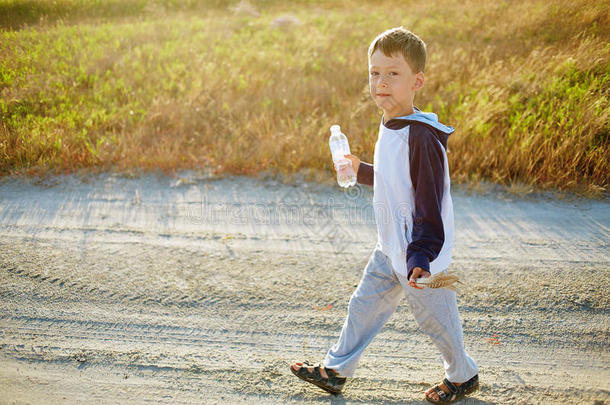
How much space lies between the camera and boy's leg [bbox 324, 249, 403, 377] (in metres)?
2.23

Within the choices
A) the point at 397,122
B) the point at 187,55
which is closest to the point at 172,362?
the point at 397,122

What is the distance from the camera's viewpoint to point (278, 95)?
648 centimetres

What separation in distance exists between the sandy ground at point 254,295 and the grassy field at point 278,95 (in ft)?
1.75

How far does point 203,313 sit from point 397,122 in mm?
1797

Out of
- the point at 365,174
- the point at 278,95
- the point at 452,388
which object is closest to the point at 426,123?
the point at 365,174

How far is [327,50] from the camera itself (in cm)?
850

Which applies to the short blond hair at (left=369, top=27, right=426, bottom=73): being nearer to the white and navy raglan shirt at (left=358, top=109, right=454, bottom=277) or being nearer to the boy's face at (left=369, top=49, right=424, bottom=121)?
the boy's face at (left=369, top=49, right=424, bottom=121)

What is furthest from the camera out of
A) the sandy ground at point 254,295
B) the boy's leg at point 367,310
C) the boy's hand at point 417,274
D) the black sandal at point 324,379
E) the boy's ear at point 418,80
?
the sandy ground at point 254,295

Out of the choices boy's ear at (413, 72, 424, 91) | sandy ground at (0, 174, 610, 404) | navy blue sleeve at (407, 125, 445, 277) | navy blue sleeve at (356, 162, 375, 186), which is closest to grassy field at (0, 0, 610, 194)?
sandy ground at (0, 174, 610, 404)

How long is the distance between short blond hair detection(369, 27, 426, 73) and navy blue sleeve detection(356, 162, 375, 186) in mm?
556

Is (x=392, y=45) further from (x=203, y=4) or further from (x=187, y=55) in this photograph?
→ (x=203, y=4)

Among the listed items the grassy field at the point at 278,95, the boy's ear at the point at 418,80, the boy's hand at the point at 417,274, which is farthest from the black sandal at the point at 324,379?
the grassy field at the point at 278,95

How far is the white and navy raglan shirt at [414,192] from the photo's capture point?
5.93ft

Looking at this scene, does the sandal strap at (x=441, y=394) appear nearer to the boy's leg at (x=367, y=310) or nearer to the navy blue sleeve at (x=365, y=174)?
the boy's leg at (x=367, y=310)
